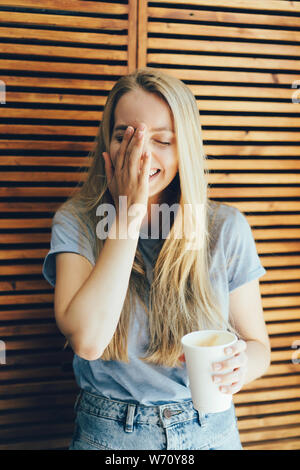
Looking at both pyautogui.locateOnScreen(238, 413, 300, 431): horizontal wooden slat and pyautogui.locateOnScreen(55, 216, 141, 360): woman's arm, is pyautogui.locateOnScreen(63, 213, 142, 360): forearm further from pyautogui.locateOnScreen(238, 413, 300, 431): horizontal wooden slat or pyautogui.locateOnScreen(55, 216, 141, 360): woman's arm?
pyautogui.locateOnScreen(238, 413, 300, 431): horizontal wooden slat

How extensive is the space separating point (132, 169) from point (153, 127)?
174 millimetres

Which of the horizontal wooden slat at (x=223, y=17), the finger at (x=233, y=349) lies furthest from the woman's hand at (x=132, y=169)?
the horizontal wooden slat at (x=223, y=17)

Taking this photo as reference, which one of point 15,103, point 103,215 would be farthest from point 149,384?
point 15,103

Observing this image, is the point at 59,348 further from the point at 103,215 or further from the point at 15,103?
the point at 15,103

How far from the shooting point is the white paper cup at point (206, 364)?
85 centimetres

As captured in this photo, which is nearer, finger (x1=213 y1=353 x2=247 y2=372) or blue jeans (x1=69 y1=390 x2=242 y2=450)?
finger (x1=213 y1=353 x2=247 y2=372)

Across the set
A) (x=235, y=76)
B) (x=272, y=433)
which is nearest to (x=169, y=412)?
(x=272, y=433)

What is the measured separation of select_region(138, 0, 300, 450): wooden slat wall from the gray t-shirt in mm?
409

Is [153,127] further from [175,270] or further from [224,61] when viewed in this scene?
[224,61]

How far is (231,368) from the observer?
0.87 meters

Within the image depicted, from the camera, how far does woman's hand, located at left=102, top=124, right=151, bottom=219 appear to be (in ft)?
3.67

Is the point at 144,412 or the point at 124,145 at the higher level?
the point at 124,145

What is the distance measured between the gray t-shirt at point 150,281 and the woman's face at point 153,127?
9.5 inches

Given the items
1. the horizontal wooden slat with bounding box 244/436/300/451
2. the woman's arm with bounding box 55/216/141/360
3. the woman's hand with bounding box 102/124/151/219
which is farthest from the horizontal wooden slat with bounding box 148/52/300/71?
the horizontal wooden slat with bounding box 244/436/300/451
